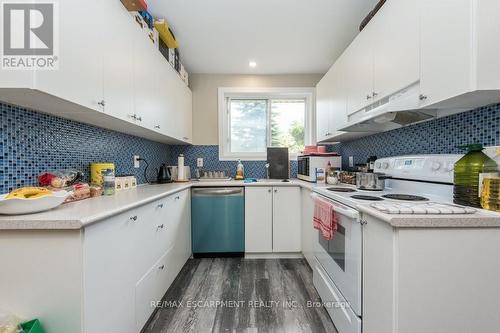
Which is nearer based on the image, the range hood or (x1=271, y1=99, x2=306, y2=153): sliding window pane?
the range hood

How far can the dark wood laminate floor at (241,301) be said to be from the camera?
4.82ft

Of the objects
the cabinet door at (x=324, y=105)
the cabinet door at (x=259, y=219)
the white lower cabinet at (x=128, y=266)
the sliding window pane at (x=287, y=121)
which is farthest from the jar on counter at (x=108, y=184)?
the sliding window pane at (x=287, y=121)

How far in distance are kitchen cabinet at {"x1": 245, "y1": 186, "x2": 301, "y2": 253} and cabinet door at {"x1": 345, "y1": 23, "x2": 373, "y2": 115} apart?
3.75 ft

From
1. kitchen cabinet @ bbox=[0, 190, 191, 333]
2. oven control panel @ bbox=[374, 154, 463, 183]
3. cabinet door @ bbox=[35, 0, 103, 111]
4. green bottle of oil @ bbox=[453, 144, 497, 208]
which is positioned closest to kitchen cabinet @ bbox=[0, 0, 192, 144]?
cabinet door @ bbox=[35, 0, 103, 111]

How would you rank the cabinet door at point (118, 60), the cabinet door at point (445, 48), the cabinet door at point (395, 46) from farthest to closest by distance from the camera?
the cabinet door at point (118, 60)
the cabinet door at point (395, 46)
the cabinet door at point (445, 48)

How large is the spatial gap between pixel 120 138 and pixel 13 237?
130 cm

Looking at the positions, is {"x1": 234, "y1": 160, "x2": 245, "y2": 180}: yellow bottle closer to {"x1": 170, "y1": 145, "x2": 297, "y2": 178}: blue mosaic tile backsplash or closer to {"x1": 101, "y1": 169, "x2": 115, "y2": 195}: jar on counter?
{"x1": 170, "y1": 145, "x2": 297, "y2": 178}: blue mosaic tile backsplash

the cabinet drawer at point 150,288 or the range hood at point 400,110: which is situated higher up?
the range hood at point 400,110

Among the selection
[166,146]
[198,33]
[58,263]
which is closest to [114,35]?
[198,33]

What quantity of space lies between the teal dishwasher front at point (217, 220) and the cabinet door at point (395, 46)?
5.60 ft

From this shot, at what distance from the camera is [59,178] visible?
1252 mm

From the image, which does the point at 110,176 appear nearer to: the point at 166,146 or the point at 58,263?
the point at 58,263

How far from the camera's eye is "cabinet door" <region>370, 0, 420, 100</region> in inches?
46.2

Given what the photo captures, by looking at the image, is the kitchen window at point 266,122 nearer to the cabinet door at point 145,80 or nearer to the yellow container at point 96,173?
the cabinet door at point 145,80
